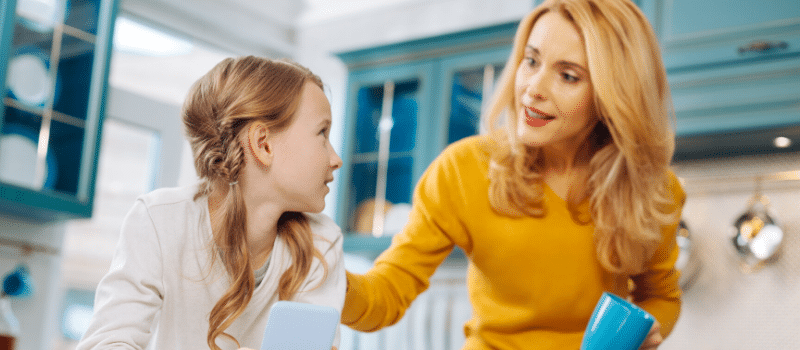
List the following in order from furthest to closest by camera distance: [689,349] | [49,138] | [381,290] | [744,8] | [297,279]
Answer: [49,138] < [689,349] < [744,8] < [381,290] < [297,279]

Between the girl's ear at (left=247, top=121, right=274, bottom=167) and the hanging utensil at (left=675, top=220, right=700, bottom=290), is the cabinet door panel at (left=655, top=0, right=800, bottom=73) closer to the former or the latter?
the hanging utensil at (left=675, top=220, right=700, bottom=290)

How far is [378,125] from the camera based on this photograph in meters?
Answer: 3.04

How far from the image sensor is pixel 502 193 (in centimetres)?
118

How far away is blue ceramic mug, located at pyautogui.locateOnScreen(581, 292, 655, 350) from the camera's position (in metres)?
0.80

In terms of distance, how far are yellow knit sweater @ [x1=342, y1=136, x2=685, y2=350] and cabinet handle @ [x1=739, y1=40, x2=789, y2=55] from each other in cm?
82

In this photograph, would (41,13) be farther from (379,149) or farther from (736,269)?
(736,269)

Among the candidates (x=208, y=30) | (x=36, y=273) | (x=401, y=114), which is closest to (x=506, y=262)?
(x=401, y=114)

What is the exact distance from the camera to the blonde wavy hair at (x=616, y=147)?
1.10 metres

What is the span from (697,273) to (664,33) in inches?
29.3

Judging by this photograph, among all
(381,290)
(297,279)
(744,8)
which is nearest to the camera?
(297,279)

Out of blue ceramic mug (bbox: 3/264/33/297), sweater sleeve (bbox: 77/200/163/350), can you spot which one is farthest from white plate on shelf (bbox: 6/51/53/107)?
sweater sleeve (bbox: 77/200/163/350)

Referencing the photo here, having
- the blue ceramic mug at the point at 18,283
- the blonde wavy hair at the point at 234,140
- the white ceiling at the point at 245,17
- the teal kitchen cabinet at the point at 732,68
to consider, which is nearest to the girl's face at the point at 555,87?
the blonde wavy hair at the point at 234,140

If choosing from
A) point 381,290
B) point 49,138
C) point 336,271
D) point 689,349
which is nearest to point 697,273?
point 689,349

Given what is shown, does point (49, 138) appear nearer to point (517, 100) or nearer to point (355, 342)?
point (355, 342)
